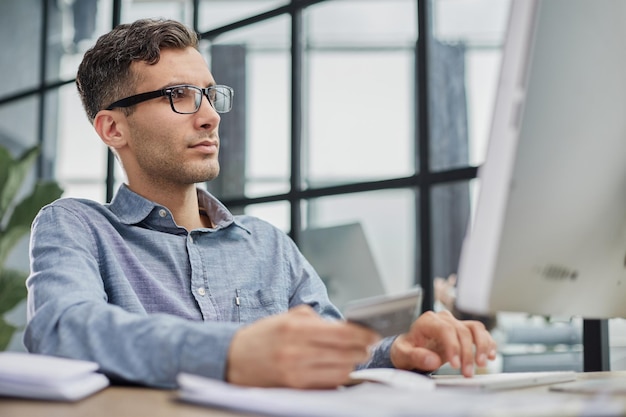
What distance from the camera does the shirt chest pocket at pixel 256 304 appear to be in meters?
1.39

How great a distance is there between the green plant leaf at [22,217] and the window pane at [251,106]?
3.21ft

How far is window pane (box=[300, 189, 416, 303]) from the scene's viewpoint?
2.25 meters

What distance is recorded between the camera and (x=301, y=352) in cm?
71

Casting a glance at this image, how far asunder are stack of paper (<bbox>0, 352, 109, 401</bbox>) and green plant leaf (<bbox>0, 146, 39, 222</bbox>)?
3217mm

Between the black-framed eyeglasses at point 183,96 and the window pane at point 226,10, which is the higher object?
the window pane at point 226,10

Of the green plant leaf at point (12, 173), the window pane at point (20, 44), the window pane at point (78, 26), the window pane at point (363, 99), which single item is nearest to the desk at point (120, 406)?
the green plant leaf at point (12, 173)

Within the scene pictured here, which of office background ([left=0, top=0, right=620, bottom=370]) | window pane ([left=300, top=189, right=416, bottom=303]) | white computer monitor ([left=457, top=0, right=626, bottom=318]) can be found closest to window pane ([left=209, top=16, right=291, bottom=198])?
office background ([left=0, top=0, right=620, bottom=370])

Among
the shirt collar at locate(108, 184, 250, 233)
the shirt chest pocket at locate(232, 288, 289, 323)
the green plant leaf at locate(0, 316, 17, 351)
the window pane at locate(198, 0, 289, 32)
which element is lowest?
the green plant leaf at locate(0, 316, 17, 351)

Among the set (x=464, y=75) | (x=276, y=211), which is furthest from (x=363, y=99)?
(x=276, y=211)

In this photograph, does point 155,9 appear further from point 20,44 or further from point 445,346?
point 445,346

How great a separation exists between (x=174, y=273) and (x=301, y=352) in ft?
2.35

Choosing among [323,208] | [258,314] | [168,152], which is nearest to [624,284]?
[258,314]

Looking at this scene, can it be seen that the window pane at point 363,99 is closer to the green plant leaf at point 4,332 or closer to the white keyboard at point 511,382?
the green plant leaf at point 4,332

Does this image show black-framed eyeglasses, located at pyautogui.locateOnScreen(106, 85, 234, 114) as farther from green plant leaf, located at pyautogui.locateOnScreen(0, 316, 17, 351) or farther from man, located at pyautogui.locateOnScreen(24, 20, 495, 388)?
green plant leaf, located at pyautogui.locateOnScreen(0, 316, 17, 351)
